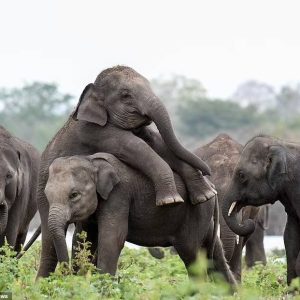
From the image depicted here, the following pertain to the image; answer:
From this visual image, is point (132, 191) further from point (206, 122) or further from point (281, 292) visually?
point (206, 122)

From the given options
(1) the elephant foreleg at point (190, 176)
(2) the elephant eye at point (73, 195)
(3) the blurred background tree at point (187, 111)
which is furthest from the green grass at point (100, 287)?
(3) the blurred background tree at point (187, 111)

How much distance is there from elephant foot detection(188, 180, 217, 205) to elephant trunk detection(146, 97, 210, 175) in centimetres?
15

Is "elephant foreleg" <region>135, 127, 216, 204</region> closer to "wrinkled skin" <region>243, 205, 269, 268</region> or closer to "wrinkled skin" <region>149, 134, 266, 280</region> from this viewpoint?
"wrinkled skin" <region>149, 134, 266, 280</region>

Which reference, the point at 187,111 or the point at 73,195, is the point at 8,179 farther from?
the point at 187,111

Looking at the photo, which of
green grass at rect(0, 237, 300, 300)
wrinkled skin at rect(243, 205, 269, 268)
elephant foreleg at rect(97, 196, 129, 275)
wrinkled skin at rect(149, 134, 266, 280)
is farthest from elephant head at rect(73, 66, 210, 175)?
wrinkled skin at rect(243, 205, 269, 268)

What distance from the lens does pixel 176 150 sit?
11578 mm

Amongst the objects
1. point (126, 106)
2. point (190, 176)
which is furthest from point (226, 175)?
point (126, 106)

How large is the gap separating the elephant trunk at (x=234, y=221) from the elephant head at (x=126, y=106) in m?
0.74

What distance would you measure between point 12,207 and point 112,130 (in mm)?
2778

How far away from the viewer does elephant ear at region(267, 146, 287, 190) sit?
1199 cm

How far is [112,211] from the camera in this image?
36.7ft

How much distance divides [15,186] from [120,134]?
2457 mm

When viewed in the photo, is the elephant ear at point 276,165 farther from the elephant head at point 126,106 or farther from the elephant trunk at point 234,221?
the elephant head at point 126,106

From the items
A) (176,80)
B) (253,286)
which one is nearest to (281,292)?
(253,286)
